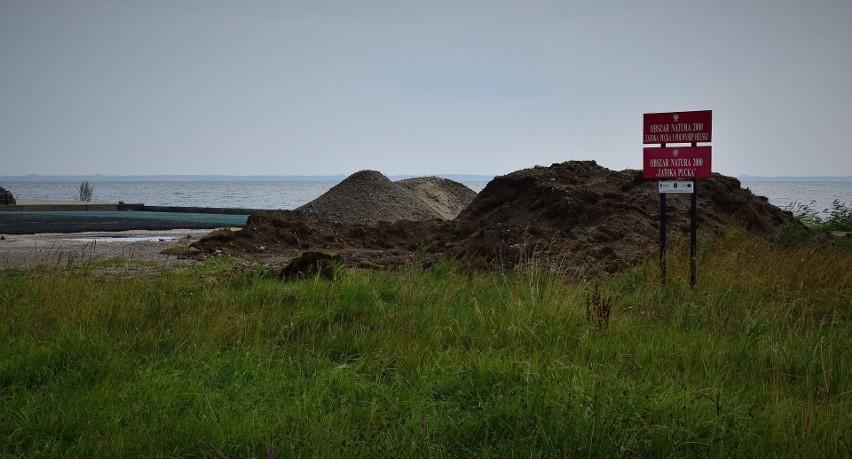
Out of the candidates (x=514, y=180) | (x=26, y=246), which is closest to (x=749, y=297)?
(x=514, y=180)

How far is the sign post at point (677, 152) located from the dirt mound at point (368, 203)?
13.4m

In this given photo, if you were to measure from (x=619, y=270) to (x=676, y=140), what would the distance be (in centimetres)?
217

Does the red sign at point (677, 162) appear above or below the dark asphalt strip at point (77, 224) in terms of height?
above

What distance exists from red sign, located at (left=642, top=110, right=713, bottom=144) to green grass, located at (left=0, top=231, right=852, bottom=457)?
1.95 metres

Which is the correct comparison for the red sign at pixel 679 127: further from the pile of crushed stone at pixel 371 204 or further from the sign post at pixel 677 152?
the pile of crushed stone at pixel 371 204

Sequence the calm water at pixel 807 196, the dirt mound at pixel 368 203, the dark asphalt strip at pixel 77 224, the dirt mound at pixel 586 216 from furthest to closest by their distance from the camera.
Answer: the calm water at pixel 807 196 → the dirt mound at pixel 368 203 → the dark asphalt strip at pixel 77 224 → the dirt mound at pixel 586 216

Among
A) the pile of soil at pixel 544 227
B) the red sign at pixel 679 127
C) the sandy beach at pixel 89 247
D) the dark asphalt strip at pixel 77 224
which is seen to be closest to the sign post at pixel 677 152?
the red sign at pixel 679 127

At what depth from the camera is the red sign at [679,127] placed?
914 centimetres

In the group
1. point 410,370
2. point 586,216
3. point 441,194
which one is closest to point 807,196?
point 441,194

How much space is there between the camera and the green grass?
4270mm

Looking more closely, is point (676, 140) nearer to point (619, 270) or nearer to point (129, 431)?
point (619, 270)

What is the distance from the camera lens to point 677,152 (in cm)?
927

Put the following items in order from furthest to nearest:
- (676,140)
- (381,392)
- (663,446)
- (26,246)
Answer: (26,246) < (676,140) < (381,392) < (663,446)

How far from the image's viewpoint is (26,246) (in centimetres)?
1518
